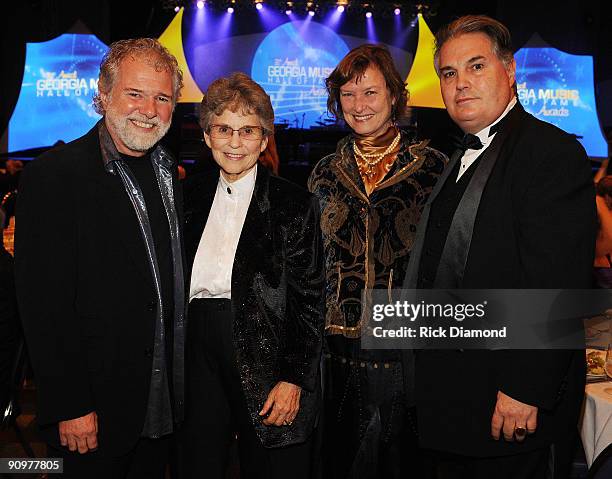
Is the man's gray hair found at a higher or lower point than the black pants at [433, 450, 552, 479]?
higher

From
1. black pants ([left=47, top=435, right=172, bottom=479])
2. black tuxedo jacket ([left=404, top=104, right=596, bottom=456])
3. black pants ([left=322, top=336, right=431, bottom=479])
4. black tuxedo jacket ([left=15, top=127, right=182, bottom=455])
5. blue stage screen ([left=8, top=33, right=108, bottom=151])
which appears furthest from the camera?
blue stage screen ([left=8, top=33, right=108, bottom=151])

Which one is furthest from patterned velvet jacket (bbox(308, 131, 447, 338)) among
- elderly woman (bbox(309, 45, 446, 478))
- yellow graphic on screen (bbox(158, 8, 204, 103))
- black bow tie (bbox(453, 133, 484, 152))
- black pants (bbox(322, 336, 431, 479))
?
yellow graphic on screen (bbox(158, 8, 204, 103))

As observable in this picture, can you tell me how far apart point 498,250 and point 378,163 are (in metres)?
0.75

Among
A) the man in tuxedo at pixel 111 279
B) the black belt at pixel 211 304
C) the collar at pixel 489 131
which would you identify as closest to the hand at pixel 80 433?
the man in tuxedo at pixel 111 279

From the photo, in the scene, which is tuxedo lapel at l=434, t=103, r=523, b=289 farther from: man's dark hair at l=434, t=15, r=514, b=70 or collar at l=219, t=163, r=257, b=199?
collar at l=219, t=163, r=257, b=199

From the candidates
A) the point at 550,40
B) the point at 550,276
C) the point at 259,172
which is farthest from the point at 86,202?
the point at 550,40

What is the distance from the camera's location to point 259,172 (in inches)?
89.9

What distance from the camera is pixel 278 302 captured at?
2.17m

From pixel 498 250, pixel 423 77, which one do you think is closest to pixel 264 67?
pixel 423 77

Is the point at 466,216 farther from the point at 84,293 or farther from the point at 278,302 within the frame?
the point at 84,293

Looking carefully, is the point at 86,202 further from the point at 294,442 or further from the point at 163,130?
the point at 294,442

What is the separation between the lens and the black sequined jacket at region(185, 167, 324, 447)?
2.13 meters

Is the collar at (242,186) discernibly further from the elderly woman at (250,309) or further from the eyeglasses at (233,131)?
the eyeglasses at (233,131)

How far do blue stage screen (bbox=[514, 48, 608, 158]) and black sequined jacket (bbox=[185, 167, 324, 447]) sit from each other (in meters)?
8.33
